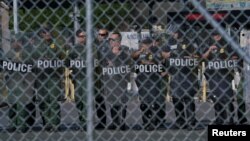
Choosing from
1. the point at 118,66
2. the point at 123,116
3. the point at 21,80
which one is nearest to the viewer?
the point at 21,80

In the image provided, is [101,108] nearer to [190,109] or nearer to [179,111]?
[179,111]

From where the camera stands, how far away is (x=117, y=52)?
310 inches

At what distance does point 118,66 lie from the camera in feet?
25.9

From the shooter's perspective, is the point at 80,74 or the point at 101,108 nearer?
the point at 80,74

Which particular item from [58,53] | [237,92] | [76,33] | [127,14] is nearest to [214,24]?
[127,14]

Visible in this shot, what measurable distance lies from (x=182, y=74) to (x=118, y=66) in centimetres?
82

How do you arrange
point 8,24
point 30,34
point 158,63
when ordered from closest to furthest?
point 30,34, point 8,24, point 158,63

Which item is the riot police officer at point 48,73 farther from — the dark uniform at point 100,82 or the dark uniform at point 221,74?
the dark uniform at point 221,74

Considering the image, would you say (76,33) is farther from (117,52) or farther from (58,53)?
(117,52)

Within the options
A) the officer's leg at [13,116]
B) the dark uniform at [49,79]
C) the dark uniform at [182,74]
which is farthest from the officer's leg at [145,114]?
the officer's leg at [13,116]

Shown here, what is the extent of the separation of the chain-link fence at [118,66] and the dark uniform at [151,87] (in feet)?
0.06

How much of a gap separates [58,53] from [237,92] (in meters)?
3.30

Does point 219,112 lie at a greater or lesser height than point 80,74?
lesser

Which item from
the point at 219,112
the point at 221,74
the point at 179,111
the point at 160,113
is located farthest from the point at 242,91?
the point at 160,113
